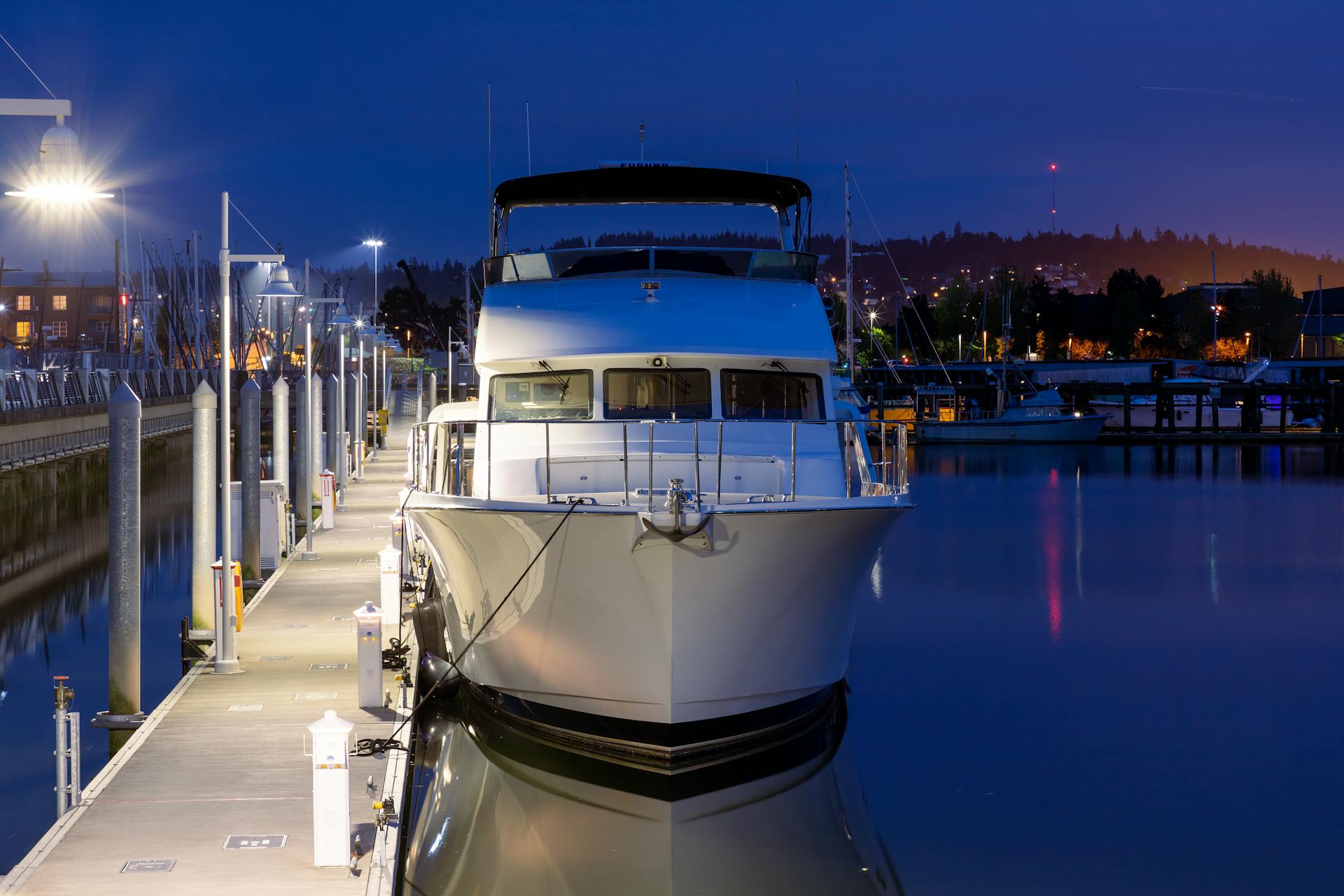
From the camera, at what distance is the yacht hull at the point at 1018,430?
86.1 meters

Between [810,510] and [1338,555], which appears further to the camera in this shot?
[1338,555]

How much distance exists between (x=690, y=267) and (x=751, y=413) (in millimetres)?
2001

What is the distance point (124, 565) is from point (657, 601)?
18.8 ft

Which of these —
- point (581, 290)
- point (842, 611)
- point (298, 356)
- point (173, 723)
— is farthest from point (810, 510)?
point (298, 356)

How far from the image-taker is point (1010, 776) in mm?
15031

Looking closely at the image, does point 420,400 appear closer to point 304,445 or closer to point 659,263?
point 304,445

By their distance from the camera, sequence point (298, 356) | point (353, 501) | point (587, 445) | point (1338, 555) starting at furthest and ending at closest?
point (298, 356)
point (353, 501)
point (1338, 555)
point (587, 445)

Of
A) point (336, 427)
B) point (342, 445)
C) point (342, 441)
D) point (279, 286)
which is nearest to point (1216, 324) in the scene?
point (336, 427)

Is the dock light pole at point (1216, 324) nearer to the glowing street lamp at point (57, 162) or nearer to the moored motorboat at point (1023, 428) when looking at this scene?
the moored motorboat at point (1023, 428)

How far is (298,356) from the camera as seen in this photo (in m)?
128

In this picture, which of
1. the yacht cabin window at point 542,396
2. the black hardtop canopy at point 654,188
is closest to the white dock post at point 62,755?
the yacht cabin window at point 542,396

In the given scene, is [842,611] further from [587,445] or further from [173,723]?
[173,723]

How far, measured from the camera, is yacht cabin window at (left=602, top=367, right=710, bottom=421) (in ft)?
46.7

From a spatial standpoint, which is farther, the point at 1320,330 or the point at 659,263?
the point at 1320,330
